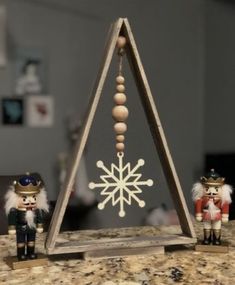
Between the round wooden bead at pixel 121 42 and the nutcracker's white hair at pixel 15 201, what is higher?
the round wooden bead at pixel 121 42

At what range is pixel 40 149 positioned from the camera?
1803 millimetres

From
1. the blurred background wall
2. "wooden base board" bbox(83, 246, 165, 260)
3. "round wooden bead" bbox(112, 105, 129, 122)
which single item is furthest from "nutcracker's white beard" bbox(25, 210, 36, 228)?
the blurred background wall

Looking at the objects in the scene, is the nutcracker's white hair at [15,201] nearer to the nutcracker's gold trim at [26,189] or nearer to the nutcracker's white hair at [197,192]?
the nutcracker's gold trim at [26,189]

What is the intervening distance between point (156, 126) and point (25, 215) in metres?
0.31

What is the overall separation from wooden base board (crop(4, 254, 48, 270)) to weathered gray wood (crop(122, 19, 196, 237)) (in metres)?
0.30

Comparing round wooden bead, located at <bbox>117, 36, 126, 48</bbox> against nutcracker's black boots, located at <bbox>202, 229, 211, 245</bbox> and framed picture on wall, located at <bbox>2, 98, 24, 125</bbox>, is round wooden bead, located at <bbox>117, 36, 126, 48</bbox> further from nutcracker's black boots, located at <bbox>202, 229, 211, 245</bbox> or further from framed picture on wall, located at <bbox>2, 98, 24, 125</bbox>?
framed picture on wall, located at <bbox>2, 98, 24, 125</bbox>

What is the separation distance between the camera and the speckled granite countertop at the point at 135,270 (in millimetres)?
766

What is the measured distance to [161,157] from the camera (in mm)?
935

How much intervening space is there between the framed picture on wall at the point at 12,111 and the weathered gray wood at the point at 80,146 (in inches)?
36.4

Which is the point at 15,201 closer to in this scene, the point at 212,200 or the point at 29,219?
the point at 29,219

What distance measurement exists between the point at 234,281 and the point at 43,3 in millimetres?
1365

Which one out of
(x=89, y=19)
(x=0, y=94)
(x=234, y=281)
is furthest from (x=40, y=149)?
(x=234, y=281)

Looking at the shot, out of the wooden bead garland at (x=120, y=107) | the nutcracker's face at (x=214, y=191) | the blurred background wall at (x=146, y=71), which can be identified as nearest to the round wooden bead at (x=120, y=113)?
the wooden bead garland at (x=120, y=107)

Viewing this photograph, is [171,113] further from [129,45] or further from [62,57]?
[129,45]
